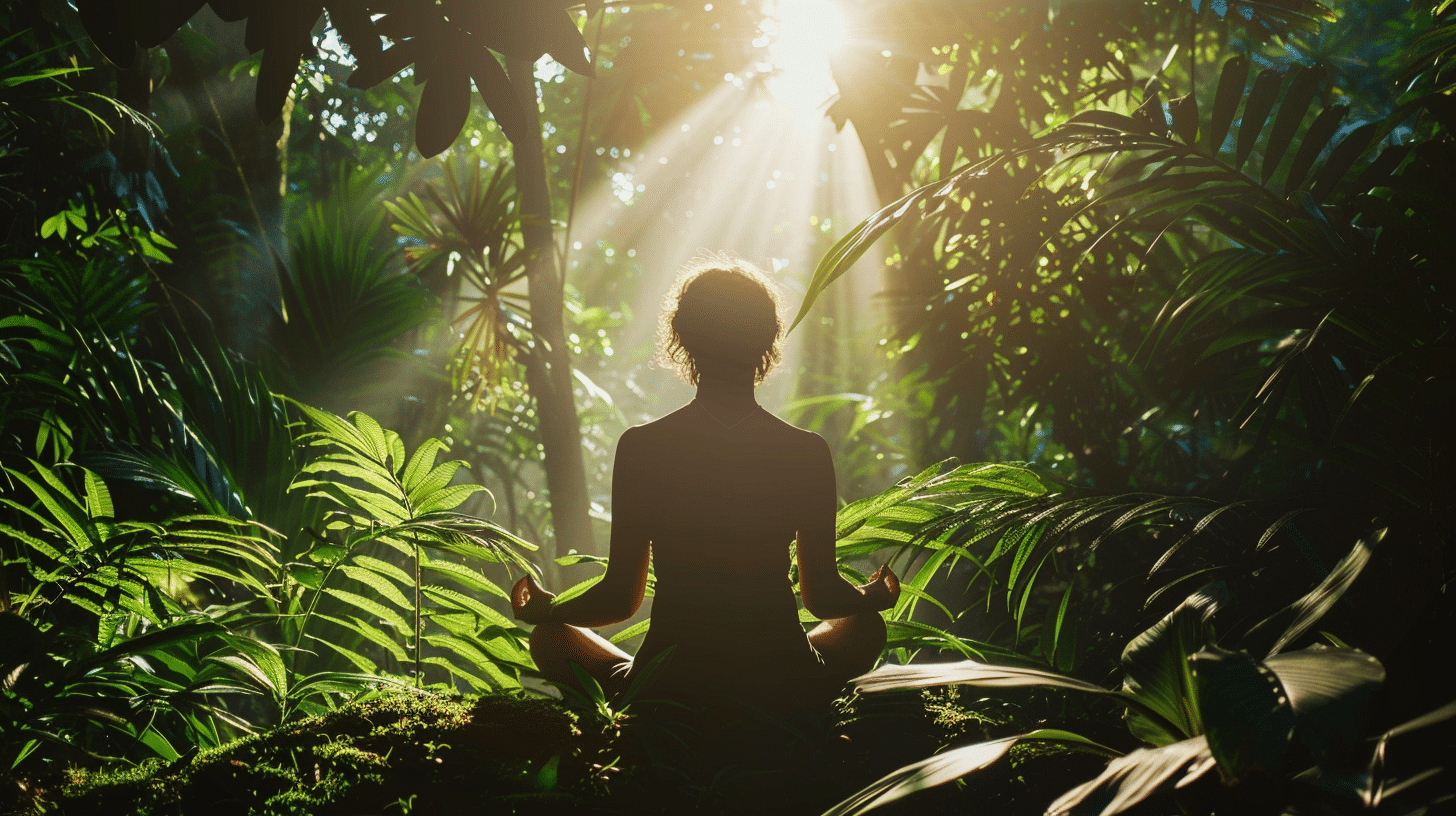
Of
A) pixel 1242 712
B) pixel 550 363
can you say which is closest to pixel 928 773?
pixel 1242 712

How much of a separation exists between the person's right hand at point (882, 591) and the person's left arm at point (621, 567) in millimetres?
464

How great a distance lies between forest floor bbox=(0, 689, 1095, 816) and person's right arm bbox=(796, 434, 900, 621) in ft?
0.78

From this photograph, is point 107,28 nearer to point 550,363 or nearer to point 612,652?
point 612,652

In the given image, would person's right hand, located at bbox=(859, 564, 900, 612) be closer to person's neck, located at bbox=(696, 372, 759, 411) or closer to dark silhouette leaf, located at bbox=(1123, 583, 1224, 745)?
person's neck, located at bbox=(696, 372, 759, 411)

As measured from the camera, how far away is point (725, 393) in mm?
1584

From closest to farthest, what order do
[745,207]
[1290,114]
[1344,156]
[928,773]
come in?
[928,773]
[1290,114]
[1344,156]
[745,207]

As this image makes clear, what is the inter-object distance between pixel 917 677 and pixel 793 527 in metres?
0.59

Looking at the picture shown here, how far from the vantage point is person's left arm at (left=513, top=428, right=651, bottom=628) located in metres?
1.49


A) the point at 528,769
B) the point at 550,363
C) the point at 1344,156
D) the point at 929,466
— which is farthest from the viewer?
the point at 550,363

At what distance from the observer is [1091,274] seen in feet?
10.4

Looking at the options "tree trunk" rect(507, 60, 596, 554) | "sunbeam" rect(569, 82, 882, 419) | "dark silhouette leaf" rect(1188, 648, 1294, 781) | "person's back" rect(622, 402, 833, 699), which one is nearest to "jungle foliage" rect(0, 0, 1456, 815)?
"dark silhouette leaf" rect(1188, 648, 1294, 781)

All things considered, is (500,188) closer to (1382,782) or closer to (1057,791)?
(1057,791)

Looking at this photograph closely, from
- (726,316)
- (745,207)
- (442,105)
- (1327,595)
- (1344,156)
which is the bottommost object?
(1327,595)

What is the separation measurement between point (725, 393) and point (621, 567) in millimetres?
418
